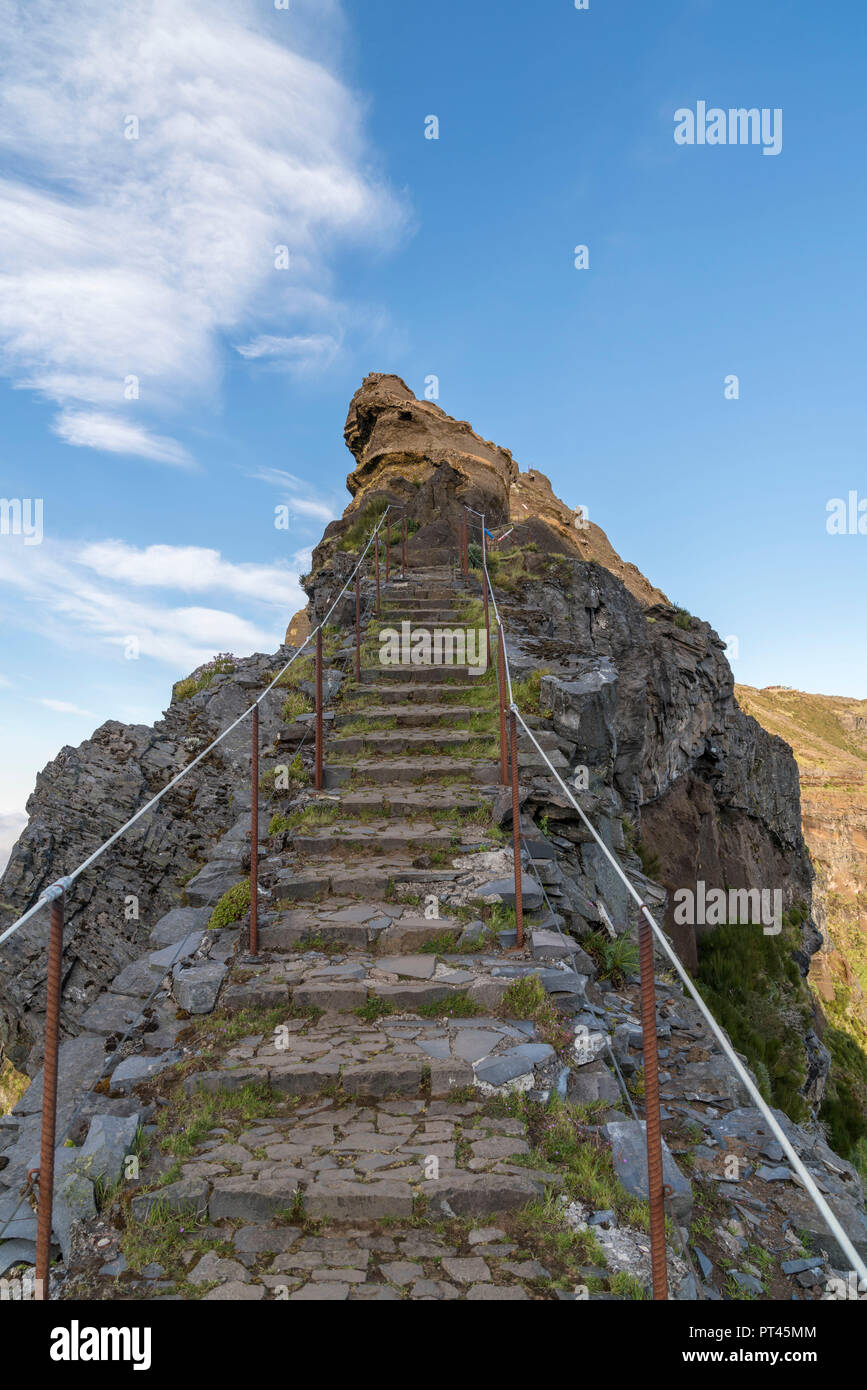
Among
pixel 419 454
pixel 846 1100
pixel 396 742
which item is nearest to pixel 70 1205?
pixel 396 742

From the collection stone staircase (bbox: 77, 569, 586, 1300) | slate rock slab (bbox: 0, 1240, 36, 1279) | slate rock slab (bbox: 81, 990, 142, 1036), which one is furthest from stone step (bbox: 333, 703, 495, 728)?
slate rock slab (bbox: 0, 1240, 36, 1279)

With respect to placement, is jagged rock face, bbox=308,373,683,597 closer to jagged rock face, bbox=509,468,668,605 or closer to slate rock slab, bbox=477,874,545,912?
jagged rock face, bbox=509,468,668,605

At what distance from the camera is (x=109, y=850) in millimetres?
8875

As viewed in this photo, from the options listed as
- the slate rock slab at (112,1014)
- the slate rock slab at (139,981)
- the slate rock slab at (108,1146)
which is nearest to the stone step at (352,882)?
the slate rock slab at (139,981)

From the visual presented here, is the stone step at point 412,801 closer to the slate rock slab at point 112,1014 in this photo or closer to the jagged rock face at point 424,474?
the slate rock slab at point 112,1014

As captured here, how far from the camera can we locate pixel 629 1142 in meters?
3.95

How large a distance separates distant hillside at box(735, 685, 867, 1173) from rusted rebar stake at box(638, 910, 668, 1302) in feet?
65.8

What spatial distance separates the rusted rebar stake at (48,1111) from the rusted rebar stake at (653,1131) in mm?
2148

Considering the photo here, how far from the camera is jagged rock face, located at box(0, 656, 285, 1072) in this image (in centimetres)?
793

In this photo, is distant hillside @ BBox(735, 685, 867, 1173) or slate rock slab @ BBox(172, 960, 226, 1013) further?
distant hillside @ BBox(735, 685, 867, 1173)

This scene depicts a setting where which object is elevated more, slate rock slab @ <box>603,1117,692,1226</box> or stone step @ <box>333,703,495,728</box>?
stone step @ <box>333,703,495,728</box>

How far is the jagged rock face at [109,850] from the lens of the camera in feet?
26.0
